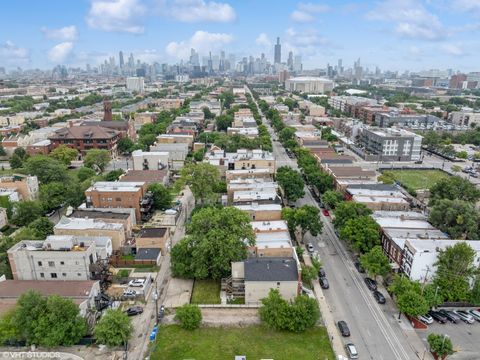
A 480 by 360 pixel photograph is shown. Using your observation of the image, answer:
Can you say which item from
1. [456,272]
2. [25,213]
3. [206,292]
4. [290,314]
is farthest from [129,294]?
[456,272]

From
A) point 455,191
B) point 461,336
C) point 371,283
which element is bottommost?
point 461,336

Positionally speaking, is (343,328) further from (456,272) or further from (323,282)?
(456,272)

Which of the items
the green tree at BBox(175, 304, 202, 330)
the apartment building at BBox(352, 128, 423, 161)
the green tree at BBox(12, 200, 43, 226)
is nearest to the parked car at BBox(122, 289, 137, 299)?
the green tree at BBox(175, 304, 202, 330)

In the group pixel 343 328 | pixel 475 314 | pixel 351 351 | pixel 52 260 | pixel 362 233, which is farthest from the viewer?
pixel 362 233

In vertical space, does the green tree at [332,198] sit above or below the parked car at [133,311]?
above

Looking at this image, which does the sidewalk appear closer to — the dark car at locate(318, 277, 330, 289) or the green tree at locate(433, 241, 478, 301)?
the dark car at locate(318, 277, 330, 289)

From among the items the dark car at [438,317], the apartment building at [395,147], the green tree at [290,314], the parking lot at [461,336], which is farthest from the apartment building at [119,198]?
the apartment building at [395,147]

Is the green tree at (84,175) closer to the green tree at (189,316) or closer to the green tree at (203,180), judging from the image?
the green tree at (203,180)

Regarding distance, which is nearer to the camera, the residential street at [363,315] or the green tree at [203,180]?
the residential street at [363,315]
